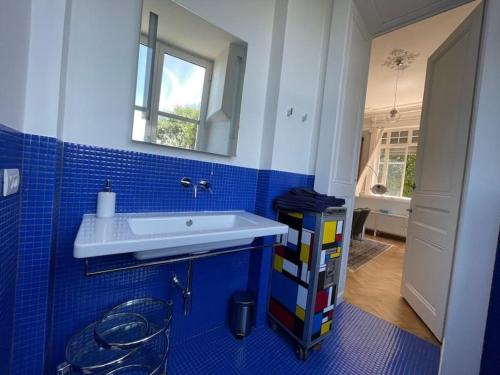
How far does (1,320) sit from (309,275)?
1.35 m

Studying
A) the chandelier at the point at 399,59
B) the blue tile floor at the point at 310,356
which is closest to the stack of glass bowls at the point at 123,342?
the blue tile floor at the point at 310,356

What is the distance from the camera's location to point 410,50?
288cm

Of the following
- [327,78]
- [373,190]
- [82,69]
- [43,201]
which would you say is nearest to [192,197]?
[43,201]

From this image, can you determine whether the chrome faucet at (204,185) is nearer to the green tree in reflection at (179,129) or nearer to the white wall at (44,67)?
the green tree in reflection at (179,129)

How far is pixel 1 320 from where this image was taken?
70cm

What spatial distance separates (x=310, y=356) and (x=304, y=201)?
1005mm

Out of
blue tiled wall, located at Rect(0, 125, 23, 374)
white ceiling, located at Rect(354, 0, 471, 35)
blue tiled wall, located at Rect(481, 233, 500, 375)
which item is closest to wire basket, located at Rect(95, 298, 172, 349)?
blue tiled wall, located at Rect(0, 125, 23, 374)

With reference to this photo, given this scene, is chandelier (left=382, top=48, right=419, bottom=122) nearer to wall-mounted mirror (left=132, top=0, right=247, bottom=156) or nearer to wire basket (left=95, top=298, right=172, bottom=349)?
wall-mounted mirror (left=132, top=0, right=247, bottom=156)

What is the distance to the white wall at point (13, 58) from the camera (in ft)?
2.07

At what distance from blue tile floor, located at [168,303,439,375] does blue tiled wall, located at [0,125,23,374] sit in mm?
814

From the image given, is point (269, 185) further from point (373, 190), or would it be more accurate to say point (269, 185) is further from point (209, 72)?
point (373, 190)

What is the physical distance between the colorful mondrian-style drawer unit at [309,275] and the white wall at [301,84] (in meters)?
0.51

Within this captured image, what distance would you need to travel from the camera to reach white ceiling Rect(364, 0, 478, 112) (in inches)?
91.4

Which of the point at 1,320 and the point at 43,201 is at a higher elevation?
the point at 43,201
